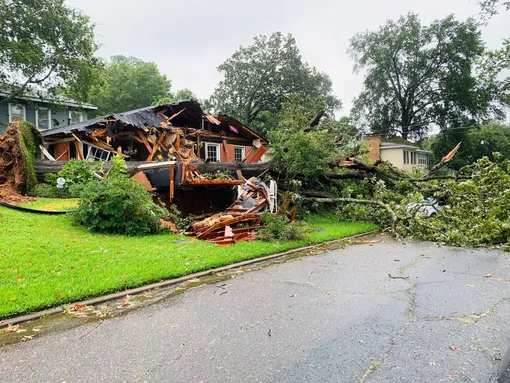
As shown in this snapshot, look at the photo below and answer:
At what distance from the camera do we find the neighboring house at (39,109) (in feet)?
72.7

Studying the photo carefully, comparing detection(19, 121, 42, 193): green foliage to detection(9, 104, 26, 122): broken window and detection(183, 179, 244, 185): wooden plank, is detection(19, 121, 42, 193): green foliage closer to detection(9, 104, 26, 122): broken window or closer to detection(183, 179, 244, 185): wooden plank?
detection(183, 179, 244, 185): wooden plank

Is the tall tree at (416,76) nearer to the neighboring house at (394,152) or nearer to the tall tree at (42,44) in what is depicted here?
the neighboring house at (394,152)

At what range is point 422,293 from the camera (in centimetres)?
472

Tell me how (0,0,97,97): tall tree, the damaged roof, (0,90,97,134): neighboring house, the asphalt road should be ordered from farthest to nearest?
(0,90,97,134): neighboring house → (0,0,97,97): tall tree → the damaged roof → the asphalt road

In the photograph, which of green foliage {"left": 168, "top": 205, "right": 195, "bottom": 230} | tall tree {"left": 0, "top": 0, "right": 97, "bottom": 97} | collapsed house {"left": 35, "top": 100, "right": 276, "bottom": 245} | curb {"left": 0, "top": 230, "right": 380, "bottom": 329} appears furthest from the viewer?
tall tree {"left": 0, "top": 0, "right": 97, "bottom": 97}

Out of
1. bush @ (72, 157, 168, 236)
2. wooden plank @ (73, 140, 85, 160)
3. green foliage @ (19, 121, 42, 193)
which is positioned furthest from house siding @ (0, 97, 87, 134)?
bush @ (72, 157, 168, 236)

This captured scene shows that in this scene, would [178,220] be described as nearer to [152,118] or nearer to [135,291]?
[135,291]

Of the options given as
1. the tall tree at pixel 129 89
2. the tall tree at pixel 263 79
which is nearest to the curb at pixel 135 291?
the tall tree at pixel 263 79

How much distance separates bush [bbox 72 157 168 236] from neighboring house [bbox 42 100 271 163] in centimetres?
587

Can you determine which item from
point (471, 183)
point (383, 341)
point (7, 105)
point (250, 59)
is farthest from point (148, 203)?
point (250, 59)

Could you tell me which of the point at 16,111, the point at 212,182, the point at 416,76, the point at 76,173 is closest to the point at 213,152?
the point at 212,182

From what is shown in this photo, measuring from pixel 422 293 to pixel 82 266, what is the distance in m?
5.18

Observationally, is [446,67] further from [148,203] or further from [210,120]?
[148,203]

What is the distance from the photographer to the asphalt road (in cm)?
271
